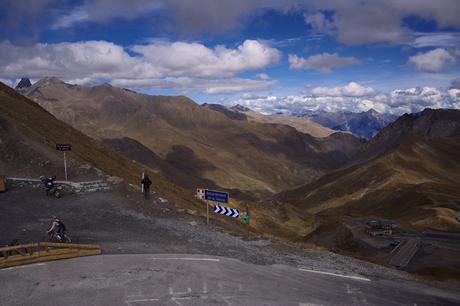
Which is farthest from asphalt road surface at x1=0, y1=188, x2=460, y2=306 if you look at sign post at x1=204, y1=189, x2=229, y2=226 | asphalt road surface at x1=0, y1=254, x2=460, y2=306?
sign post at x1=204, y1=189, x2=229, y2=226

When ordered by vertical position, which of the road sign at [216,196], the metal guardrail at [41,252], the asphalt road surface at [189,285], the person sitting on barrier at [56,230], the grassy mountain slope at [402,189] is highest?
the road sign at [216,196]

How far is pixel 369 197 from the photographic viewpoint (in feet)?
436

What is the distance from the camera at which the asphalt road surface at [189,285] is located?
1756cm

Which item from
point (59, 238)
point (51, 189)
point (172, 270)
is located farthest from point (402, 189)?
Result: point (59, 238)

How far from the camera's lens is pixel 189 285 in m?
19.1

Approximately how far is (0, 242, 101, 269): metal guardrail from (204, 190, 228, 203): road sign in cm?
825

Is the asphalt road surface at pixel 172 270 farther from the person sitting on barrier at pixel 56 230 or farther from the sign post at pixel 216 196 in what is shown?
the sign post at pixel 216 196

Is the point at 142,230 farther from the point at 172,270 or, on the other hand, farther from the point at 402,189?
the point at 402,189

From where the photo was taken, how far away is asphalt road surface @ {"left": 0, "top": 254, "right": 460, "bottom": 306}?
1756cm

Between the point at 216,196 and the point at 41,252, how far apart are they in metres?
11.3

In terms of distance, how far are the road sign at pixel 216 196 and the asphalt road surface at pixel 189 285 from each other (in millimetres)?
5428

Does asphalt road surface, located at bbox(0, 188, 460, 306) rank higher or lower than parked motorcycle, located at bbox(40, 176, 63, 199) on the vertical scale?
lower

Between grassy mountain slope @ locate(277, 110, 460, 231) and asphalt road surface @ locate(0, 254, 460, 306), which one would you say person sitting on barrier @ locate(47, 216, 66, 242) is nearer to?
asphalt road surface @ locate(0, 254, 460, 306)

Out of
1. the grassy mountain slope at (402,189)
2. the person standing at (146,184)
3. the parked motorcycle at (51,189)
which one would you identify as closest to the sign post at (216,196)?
the person standing at (146,184)
